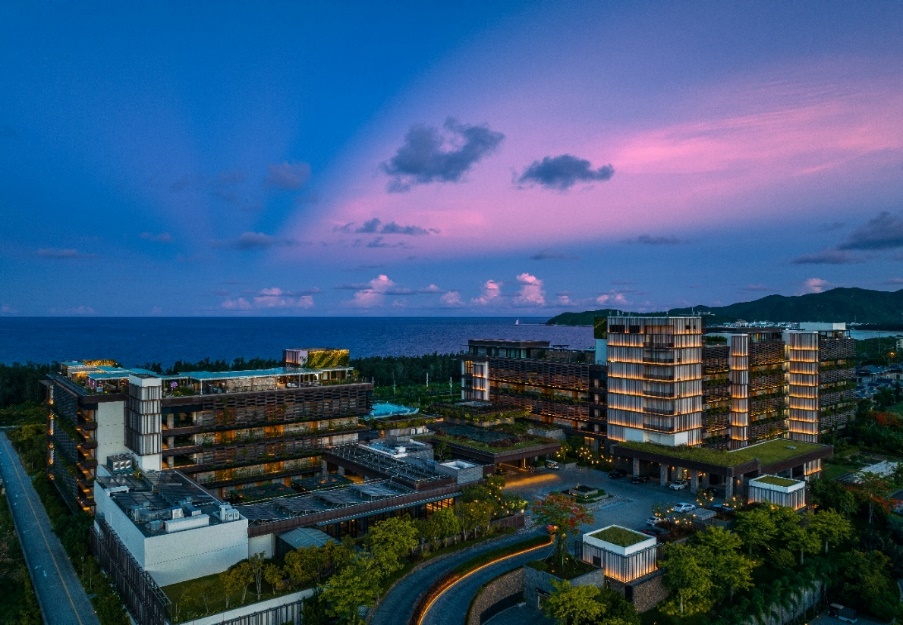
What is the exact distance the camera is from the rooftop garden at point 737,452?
8106cm

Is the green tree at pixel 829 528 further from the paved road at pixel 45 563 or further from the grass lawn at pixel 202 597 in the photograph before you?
the paved road at pixel 45 563

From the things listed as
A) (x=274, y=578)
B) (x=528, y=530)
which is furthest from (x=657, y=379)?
(x=274, y=578)

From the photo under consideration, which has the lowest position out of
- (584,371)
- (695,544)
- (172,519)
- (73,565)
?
(73,565)

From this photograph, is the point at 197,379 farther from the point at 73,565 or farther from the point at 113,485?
the point at 73,565

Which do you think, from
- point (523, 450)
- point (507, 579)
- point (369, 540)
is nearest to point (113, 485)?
point (369, 540)

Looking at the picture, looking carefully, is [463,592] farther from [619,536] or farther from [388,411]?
[388,411]

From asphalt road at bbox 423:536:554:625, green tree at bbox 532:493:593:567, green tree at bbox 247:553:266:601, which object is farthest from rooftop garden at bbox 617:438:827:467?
green tree at bbox 247:553:266:601

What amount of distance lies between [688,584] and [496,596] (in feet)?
54.3

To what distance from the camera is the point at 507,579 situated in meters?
52.9

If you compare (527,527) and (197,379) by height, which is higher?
(197,379)

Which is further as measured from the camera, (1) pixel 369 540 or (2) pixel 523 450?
(2) pixel 523 450

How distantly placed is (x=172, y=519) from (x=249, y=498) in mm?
15022

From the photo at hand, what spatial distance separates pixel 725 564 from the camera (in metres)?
52.8

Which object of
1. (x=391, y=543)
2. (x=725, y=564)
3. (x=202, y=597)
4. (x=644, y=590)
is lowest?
(x=644, y=590)
